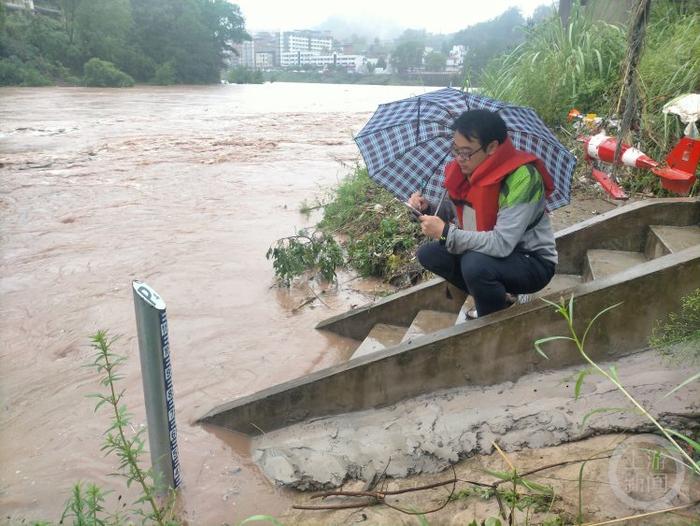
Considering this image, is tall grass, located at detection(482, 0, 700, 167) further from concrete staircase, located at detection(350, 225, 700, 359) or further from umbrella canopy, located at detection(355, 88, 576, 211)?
umbrella canopy, located at detection(355, 88, 576, 211)

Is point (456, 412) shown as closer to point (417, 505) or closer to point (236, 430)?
point (417, 505)

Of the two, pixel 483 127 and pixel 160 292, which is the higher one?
pixel 483 127

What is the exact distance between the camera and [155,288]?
5.05m

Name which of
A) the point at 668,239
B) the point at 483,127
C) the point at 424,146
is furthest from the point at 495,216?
the point at 668,239

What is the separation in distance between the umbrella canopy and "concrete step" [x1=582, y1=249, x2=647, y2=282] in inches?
17.3

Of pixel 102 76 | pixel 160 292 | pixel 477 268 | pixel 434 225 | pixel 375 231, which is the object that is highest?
pixel 102 76

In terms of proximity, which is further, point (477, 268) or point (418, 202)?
point (418, 202)

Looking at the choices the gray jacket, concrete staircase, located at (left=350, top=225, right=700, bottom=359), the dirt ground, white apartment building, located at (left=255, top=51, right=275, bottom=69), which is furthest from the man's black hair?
white apartment building, located at (left=255, top=51, right=275, bottom=69)

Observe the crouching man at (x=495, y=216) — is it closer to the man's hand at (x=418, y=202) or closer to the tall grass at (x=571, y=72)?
the man's hand at (x=418, y=202)

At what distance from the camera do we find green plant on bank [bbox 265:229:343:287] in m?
4.95

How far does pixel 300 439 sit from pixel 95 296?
10.0 ft

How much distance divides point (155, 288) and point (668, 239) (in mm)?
4186

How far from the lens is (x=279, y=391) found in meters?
2.85

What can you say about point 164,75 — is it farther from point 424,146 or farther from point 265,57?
point 265,57
